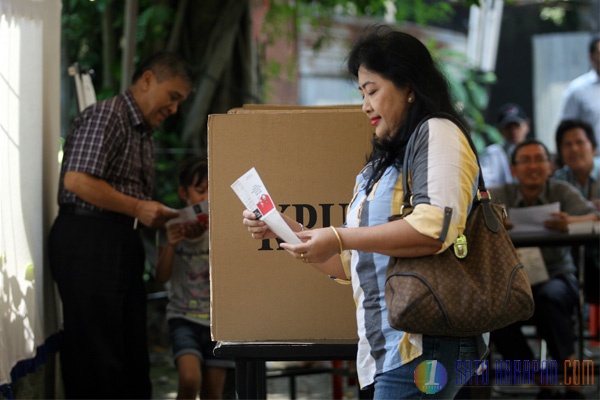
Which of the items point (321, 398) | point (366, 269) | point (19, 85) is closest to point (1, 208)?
point (19, 85)

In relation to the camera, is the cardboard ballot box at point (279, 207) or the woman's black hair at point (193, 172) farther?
the woman's black hair at point (193, 172)

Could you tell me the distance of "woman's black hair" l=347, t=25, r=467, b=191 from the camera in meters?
2.33

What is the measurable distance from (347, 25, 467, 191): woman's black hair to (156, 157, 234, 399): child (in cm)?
217

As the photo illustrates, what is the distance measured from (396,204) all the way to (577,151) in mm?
4232

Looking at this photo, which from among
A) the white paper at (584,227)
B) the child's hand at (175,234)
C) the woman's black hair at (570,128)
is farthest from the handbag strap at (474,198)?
the woman's black hair at (570,128)

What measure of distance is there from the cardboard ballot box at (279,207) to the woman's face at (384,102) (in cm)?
48

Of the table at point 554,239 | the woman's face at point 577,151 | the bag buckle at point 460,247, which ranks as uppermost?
the woman's face at point 577,151

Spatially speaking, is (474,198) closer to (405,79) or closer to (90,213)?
(405,79)

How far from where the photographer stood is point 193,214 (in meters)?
4.34

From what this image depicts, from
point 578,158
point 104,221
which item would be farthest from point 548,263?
point 104,221

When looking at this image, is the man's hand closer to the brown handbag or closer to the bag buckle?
the brown handbag

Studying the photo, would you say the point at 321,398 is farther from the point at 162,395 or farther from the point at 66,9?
the point at 66,9

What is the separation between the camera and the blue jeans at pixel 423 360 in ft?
7.41

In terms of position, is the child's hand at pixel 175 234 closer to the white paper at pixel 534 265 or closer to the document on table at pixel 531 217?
the document on table at pixel 531 217
